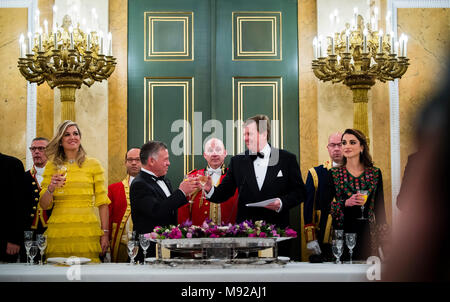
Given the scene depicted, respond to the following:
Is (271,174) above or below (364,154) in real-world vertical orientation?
below

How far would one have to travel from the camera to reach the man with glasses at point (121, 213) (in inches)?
216

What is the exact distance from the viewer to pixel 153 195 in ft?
12.6

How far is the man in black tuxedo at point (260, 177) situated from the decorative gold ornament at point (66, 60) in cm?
193

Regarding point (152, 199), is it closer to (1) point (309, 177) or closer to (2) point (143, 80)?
(1) point (309, 177)

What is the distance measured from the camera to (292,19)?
6453 millimetres

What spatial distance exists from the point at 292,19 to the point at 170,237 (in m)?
3.94

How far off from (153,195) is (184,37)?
304 centimetres

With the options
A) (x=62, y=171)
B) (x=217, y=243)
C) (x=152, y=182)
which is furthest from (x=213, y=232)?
(x=62, y=171)

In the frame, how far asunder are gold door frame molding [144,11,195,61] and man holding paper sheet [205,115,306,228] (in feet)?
7.94

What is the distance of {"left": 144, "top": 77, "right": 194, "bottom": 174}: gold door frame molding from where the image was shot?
635 cm

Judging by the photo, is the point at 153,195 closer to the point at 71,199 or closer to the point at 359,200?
the point at 71,199

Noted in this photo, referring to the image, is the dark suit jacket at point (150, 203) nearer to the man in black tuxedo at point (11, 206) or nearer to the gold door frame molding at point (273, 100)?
the man in black tuxedo at point (11, 206)

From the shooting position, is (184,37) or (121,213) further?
(184,37)

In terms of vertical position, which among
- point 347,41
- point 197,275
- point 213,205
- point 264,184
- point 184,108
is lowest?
point 197,275
